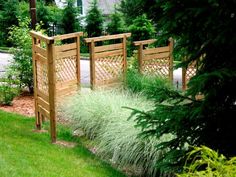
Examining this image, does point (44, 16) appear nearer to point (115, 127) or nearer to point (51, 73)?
point (51, 73)

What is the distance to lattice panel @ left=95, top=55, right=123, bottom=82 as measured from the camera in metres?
10.6

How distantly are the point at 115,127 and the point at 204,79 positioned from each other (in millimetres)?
3358

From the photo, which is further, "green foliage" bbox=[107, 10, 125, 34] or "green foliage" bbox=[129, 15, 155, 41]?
"green foliage" bbox=[107, 10, 125, 34]

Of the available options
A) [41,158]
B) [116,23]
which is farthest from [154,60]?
[116,23]

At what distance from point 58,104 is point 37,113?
71 cm

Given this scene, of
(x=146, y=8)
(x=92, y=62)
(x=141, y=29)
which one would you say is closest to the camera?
(x=146, y=8)

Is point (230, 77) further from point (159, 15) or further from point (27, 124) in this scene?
point (27, 124)

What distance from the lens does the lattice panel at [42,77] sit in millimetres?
8399

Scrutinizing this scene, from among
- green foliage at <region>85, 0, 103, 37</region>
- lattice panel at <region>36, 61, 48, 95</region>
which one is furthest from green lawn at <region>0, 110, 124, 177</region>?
green foliage at <region>85, 0, 103, 37</region>

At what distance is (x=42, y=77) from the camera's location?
8492mm

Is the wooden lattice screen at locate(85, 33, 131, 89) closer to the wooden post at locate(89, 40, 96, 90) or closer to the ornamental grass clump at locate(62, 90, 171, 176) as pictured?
the wooden post at locate(89, 40, 96, 90)

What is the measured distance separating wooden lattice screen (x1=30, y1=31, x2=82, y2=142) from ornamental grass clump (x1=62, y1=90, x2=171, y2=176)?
55 centimetres

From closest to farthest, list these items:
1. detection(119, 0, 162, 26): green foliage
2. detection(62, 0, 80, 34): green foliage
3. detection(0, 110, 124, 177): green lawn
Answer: detection(119, 0, 162, 26): green foliage < detection(0, 110, 124, 177): green lawn < detection(62, 0, 80, 34): green foliage

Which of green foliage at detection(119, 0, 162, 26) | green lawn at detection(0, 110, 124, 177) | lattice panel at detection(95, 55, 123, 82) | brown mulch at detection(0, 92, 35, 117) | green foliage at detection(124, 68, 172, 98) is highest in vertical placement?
Result: green foliage at detection(119, 0, 162, 26)
